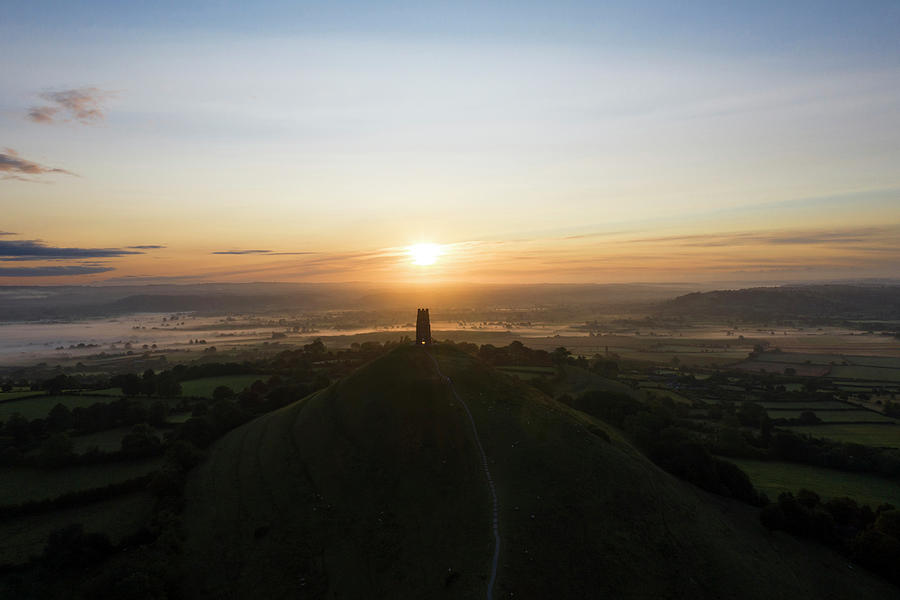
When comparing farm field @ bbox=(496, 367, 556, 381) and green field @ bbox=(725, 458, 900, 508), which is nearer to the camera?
→ green field @ bbox=(725, 458, 900, 508)

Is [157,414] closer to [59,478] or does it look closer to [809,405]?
[59,478]

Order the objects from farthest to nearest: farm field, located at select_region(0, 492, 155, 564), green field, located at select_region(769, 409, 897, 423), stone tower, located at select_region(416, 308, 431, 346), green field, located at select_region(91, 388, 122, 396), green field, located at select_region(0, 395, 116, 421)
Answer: green field, located at select_region(91, 388, 122, 396) < green field, located at select_region(769, 409, 897, 423) < green field, located at select_region(0, 395, 116, 421) < stone tower, located at select_region(416, 308, 431, 346) < farm field, located at select_region(0, 492, 155, 564)

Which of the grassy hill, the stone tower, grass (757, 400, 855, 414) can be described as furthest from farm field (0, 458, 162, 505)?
grass (757, 400, 855, 414)

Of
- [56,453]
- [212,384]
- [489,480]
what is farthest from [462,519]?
[212,384]

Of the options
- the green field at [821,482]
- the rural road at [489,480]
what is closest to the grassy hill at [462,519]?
the rural road at [489,480]

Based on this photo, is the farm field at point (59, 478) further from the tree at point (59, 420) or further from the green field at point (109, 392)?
the green field at point (109, 392)

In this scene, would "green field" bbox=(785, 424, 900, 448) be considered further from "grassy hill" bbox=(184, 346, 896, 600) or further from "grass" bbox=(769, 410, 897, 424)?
"grassy hill" bbox=(184, 346, 896, 600)
